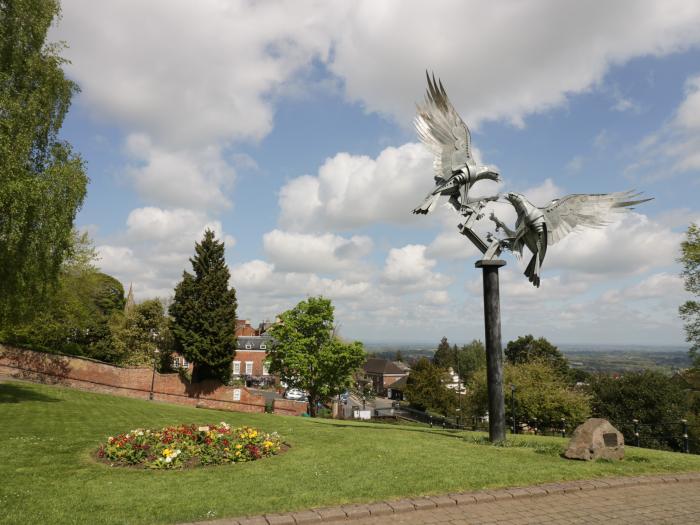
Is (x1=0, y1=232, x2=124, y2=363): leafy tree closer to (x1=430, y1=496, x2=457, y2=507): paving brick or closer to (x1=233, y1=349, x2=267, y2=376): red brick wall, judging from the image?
(x1=430, y1=496, x2=457, y2=507): paving brick

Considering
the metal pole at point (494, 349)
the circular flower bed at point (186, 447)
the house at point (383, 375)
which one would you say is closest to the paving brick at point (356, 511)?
the circular flower bed at point (186, 447)

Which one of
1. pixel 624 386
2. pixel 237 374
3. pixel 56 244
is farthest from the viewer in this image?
pixel 237 374

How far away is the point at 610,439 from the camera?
10.7 metres

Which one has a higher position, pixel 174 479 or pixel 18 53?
pixel 18 53

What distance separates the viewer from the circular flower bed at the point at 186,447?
9812mm

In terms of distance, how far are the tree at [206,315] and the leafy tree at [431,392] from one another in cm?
2368

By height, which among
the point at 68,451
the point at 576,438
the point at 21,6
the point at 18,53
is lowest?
the point at 68,451

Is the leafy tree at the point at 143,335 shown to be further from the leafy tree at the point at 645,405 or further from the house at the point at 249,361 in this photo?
the leafy tree at the point at 645,405

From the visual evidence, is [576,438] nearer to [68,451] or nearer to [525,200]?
[525,200]

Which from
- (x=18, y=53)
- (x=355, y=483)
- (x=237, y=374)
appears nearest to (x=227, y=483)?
(x=355, y=483)

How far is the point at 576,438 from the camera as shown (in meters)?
10.9

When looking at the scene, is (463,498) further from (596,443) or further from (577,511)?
(596,443)

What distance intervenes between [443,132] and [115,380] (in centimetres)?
2923

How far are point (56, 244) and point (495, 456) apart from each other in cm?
1723
